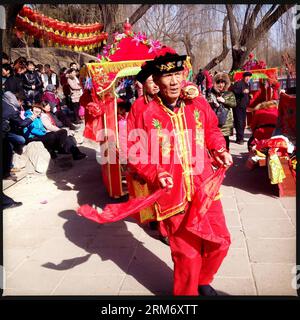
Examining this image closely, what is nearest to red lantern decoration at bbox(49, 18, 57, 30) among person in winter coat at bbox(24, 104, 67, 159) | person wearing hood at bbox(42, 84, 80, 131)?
person wearing hood at bbox(42, 84, 80, 131)

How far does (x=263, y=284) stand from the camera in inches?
123

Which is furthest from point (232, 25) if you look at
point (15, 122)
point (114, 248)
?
point (114, 248)

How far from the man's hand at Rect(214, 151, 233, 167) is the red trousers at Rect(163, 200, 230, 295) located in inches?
10.4

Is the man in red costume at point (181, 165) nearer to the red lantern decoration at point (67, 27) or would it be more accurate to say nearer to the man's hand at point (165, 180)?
the man's hand at point (165, 180)

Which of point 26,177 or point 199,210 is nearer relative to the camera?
point 199,210

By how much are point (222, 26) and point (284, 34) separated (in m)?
3.08

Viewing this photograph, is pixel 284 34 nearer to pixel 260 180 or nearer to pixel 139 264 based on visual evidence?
pixel 260 180

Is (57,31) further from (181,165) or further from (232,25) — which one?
(181,165)

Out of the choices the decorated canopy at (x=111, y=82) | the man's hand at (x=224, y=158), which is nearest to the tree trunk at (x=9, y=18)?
the decorated canopy at (x=111, y=82)

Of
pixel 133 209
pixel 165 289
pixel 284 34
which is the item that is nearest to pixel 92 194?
pixel 165 289

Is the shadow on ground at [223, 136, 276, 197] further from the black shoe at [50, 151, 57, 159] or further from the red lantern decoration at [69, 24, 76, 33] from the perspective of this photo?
the red lantern decoration at [69, 24, 76, 33]

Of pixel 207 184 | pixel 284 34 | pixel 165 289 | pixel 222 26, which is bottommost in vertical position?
pixel 165 289

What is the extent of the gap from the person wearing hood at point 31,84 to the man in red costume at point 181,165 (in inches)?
276

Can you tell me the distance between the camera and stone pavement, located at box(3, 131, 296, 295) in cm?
319
